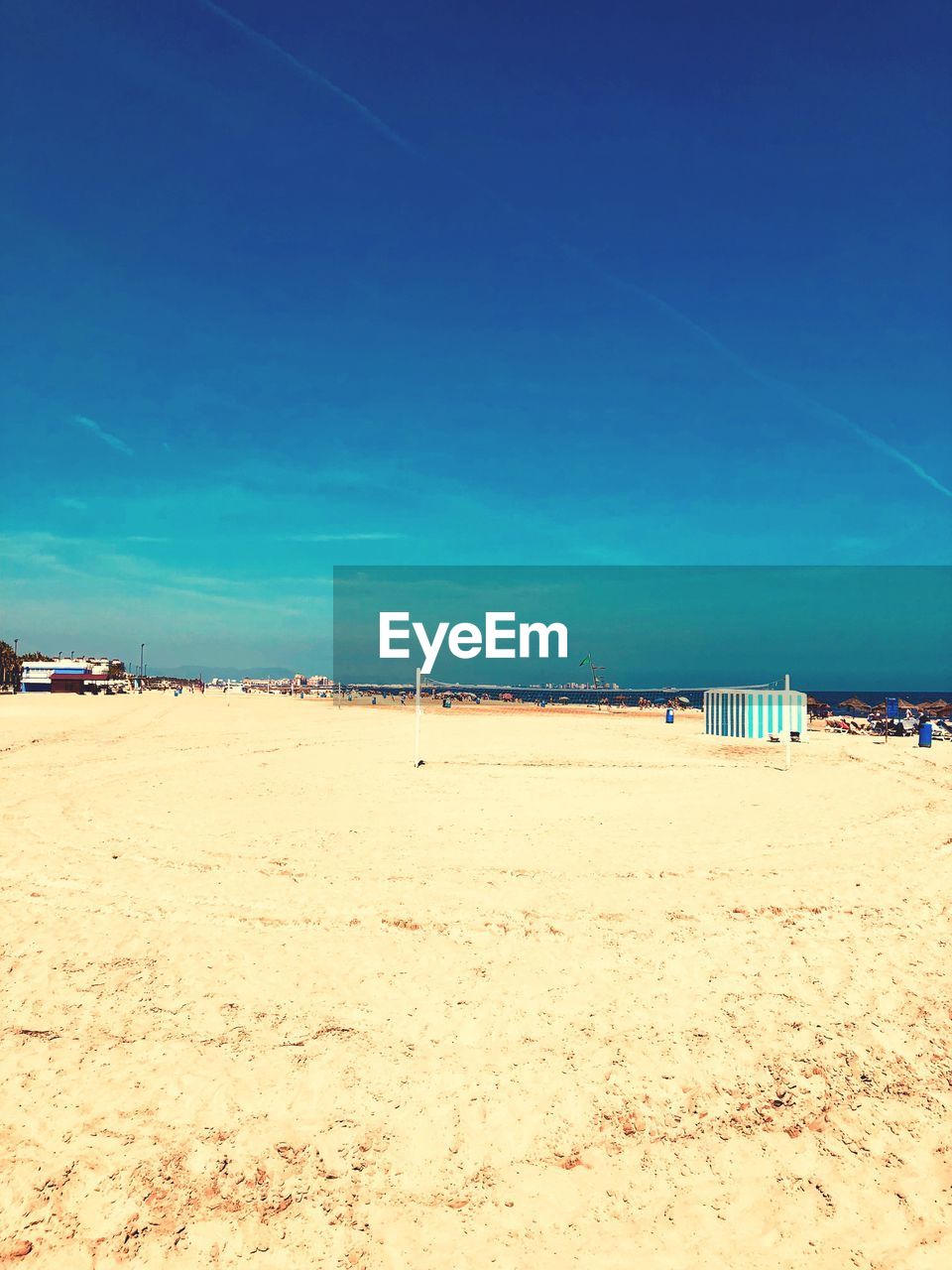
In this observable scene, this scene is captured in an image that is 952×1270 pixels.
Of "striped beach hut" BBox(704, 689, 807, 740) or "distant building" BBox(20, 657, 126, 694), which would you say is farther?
"distant building" BBox(20, 657, 126, 694)

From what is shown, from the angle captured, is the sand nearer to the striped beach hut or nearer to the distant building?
the striped beach hut

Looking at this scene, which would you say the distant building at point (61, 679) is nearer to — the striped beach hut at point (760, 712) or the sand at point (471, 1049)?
the striped beach hut at point (760, 712)

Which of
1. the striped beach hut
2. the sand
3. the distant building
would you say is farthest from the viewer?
the distant building

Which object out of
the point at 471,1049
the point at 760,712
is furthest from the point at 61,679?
the point at 471,1049

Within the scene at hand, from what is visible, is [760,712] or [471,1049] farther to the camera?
[760,712]

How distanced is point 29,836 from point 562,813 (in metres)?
8.53

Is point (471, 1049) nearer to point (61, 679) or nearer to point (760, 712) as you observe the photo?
point (760, 712)

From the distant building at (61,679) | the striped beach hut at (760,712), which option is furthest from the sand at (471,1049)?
the distant building at (61,679)

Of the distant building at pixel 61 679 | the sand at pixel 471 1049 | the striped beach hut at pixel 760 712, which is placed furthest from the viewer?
the distant building at pixel 61 679

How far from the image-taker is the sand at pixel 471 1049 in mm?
3576

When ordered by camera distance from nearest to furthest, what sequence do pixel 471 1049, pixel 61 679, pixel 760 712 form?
1. pixel 471 1049
2. pixel 760 712
3. pixel 61 679

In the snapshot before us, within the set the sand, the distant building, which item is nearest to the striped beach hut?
the sand

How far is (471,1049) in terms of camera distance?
4957mm

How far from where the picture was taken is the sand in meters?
3.58
